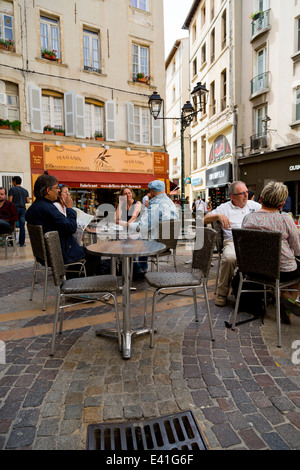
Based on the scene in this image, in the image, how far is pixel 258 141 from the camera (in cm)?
1623

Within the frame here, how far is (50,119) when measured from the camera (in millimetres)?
13664

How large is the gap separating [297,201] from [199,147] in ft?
36.7

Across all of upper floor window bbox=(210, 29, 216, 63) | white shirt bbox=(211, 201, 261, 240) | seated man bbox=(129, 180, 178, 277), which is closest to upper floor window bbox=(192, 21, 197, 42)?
upper floor window bbox=(210, 29, 216, 63)

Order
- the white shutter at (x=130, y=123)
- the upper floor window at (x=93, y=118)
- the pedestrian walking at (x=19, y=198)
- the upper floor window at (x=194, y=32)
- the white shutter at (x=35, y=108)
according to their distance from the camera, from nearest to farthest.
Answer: the pedestrian walking at (x=19, y=198)
the white shutter at (x=35, y=108)
the upper floor window at (x=93, y=118)
the white shutter at (x=130, y=123)
the upper floor window at (x=194, y=32)

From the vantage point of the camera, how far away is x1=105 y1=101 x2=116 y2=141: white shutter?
48.5 ft

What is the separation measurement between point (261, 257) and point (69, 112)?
516 inches

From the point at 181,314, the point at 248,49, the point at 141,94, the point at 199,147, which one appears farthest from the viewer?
the point at 199,147

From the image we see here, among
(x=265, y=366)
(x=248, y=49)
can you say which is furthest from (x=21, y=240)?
(x=248, y=49)

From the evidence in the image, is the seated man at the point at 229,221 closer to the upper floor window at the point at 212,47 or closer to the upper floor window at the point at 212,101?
the upper floor window at the point at 212,101

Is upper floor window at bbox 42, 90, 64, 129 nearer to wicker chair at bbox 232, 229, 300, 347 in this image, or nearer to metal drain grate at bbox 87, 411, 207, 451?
wicker chair at bbox 232, 229, 300, 347

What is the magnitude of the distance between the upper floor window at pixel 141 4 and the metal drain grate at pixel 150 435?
60.6ft

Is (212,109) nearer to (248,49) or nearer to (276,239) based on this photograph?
(248,49)

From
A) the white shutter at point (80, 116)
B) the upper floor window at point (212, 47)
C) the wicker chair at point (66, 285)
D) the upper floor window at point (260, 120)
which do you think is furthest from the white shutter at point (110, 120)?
the wicker chair at point (66, 285)

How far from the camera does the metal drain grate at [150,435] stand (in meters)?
1.65
